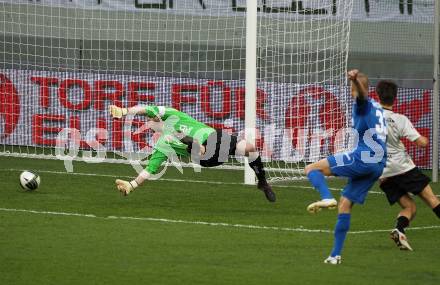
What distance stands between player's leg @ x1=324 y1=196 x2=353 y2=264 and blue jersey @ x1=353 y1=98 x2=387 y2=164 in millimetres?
486

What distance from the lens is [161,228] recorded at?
14133mm

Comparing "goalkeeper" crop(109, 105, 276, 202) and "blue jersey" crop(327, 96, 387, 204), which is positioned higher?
"blue jersey" crop(327, 96, 387, 204)

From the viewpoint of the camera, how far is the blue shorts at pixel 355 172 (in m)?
11.6

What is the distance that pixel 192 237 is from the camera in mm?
13398

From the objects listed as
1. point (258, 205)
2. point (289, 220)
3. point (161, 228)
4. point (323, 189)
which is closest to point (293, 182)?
point (258, 205)

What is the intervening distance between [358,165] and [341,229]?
2.16 feet

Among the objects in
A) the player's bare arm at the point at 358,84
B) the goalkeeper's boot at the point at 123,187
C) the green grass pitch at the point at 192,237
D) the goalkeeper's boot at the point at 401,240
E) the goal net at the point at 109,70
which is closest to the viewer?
the green grass pitch at the point at 192,237

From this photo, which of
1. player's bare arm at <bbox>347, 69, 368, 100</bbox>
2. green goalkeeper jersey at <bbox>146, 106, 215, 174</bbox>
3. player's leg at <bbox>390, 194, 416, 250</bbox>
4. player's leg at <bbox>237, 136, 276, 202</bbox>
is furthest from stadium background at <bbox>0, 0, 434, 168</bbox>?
player's bare arm at <bbox>347, 69, 368, 100</bbox>

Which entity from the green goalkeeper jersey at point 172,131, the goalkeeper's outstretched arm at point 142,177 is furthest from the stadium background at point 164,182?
the green goalkeeper jersey at point 172,131

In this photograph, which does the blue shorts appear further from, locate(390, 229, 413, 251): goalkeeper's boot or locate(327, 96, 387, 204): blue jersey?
locate(390, 229, 413, 251): goalkeeper's boot

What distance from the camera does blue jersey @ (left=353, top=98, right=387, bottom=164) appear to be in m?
11.6

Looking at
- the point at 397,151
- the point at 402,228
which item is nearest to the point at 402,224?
the point at 402,228

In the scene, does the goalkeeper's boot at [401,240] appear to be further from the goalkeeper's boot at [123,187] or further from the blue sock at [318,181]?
the goalkeeper's boot at [123,187]

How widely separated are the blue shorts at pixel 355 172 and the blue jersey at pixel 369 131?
2.5 inches
